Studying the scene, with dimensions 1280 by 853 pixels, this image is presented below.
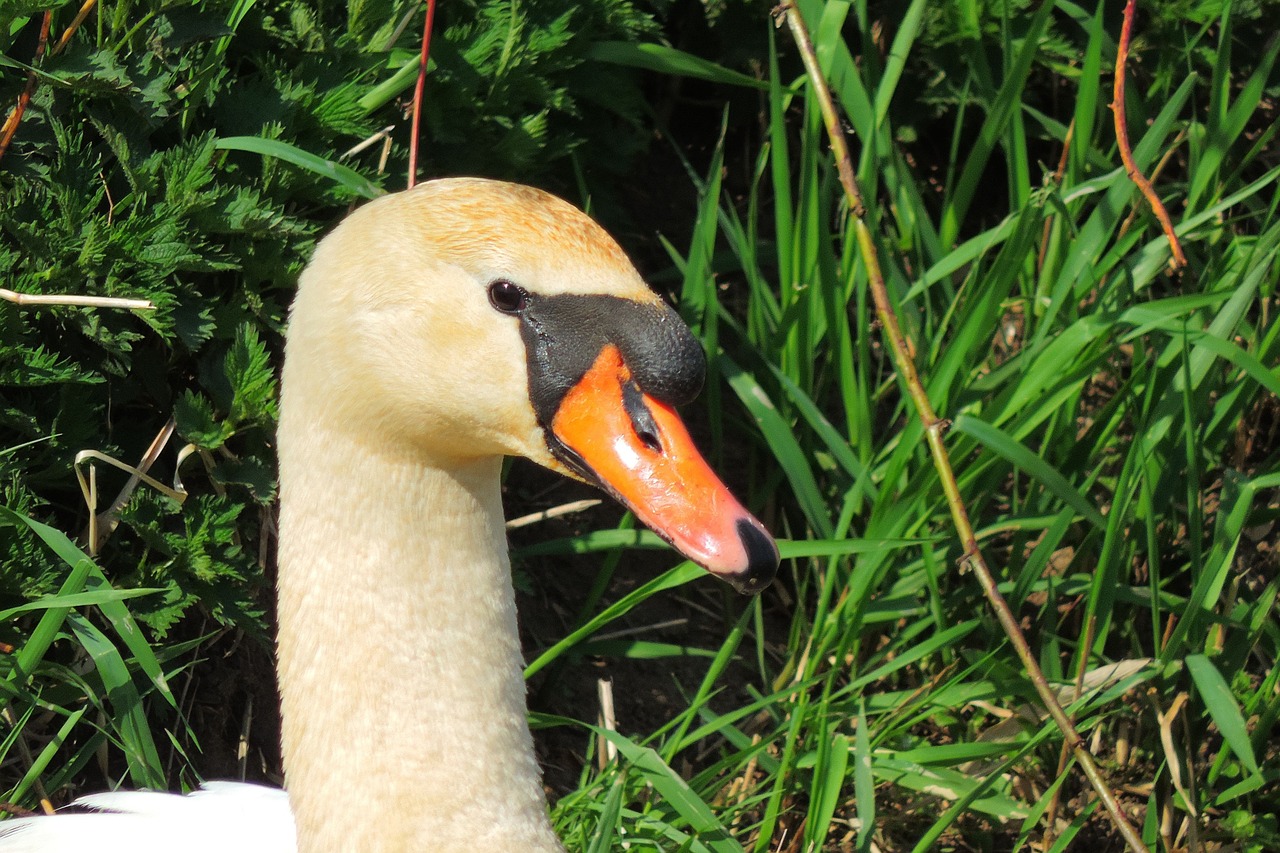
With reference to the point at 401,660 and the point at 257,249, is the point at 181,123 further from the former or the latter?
the point at 401,660

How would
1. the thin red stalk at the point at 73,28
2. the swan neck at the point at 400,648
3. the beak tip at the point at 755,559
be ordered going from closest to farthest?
the beak tip at the point at 755,559, the swan neck at the point at 400,648, the thin red stalk at the point at 73,28

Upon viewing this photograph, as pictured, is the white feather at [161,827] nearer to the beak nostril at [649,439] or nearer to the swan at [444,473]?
the swan at [444,473]

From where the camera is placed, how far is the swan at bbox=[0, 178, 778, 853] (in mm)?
1646

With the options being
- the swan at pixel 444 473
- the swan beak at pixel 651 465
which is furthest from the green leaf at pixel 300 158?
the swan beak at pixel 651 465

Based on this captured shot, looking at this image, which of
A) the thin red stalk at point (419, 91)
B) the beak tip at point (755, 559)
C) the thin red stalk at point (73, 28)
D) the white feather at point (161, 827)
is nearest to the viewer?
the beak tip at point (755, 559)

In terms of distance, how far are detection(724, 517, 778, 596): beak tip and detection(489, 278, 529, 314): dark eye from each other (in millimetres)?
352

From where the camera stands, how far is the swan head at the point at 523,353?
5.34ft

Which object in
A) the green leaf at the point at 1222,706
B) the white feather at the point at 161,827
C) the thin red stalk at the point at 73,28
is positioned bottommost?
the white feather at the point at 161,827

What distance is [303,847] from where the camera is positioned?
1909mm

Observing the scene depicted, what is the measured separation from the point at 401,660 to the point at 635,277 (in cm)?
57

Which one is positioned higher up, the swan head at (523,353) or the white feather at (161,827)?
the swan head at (523,353)

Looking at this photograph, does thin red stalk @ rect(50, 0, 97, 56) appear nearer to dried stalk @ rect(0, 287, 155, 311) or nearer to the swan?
dried stalk @ rect(0, 287, 155, 311)

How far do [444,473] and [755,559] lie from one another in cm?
43

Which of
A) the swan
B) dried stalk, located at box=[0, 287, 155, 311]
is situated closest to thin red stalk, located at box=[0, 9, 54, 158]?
dried stalk, located at box=[0, 287, 155, 311]
